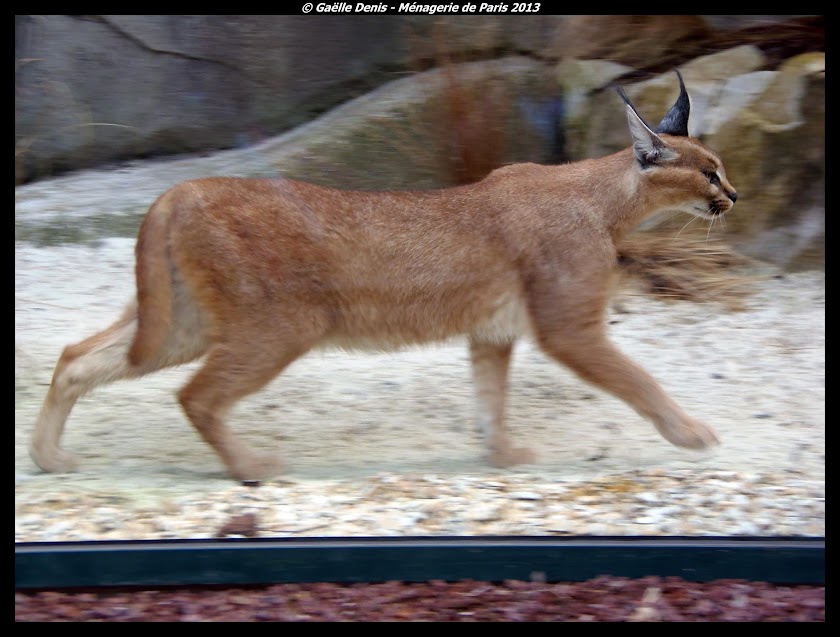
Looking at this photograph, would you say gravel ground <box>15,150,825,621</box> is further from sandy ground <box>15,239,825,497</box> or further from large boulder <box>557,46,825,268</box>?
large boulder <box>557,46,825,268</box>

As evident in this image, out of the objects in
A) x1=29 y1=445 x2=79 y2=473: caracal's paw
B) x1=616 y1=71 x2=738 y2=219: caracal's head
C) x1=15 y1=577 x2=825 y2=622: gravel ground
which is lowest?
x1=15 y1=577 x2=825 y2=622: gravel ground

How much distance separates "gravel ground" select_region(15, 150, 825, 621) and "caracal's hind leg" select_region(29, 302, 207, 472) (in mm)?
80

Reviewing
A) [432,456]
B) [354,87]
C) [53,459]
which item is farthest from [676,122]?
[53,459]

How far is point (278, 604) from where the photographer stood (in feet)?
11.7

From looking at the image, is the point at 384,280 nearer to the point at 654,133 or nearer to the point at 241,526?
the point at 241,526

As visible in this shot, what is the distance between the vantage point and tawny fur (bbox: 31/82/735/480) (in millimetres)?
4379

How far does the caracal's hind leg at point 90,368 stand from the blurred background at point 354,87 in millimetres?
546

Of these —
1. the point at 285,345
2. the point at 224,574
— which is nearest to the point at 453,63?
the point at 285,345

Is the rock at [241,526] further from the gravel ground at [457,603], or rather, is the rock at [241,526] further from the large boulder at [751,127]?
the large boulder at [751,127]

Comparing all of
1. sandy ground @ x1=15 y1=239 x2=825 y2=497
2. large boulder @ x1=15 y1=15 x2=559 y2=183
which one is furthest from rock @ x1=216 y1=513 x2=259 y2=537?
large boulder @ x1=15 y1=15 x2=559 y2=183

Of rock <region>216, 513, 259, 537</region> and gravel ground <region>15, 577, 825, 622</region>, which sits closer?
gravel ground <region>15, 577, 825, 622</region>

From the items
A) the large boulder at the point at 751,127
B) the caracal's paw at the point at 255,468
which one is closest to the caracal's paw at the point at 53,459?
the caracal's paw at the point at 255,468

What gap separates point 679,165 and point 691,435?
119 cm
